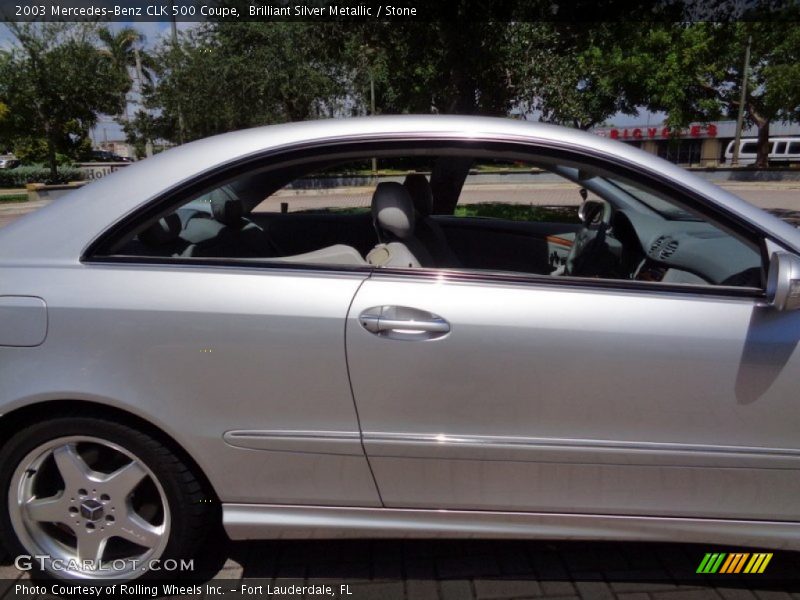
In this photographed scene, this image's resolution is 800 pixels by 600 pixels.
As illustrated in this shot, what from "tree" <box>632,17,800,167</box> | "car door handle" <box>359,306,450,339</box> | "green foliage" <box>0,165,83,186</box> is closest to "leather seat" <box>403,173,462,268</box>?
"car door handle" <box>359,306,450,339</box>

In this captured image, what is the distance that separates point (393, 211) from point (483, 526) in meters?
1.15

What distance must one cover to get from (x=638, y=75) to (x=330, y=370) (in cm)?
2997

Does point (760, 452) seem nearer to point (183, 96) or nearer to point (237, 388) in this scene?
point (237, 388)

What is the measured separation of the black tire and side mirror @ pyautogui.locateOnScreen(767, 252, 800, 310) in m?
1.86

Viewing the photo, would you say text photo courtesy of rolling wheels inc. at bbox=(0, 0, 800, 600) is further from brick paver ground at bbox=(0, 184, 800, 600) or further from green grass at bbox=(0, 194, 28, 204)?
green grass at bbox=(0, 194, 28, 204)

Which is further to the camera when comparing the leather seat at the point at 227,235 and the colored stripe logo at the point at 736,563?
the leather seat at the point at 227,235

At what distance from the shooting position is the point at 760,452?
192cm

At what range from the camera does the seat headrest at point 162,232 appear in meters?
2.20

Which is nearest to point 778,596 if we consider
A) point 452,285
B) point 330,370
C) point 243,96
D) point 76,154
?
point 452,285

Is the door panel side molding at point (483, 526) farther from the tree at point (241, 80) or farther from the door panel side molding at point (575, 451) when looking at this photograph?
the tree at point (241, 80)

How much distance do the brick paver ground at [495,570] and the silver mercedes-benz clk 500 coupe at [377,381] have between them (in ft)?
1.00

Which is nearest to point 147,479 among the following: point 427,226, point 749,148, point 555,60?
point 427,226

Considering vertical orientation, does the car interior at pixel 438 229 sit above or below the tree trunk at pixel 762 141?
below

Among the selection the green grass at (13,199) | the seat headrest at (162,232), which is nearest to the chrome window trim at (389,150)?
the seat headrest at (162,232)
